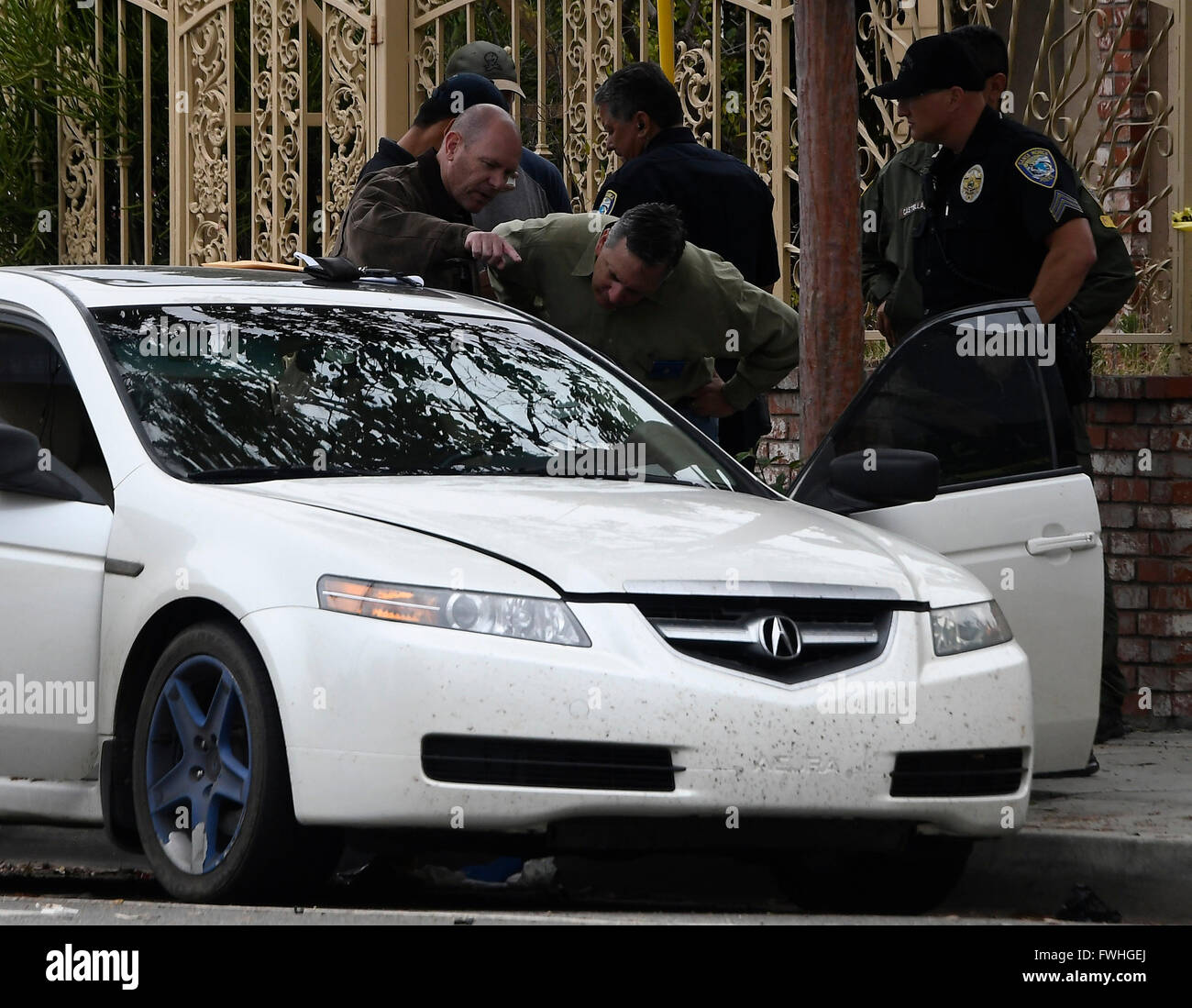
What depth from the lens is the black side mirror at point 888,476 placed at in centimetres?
527

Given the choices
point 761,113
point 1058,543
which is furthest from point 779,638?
point 761,113

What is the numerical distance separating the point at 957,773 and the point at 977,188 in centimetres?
268

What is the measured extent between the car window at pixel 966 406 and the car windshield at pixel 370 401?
467 mm

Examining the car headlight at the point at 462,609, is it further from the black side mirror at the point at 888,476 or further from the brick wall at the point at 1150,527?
the brick wall at the point at 1150,527

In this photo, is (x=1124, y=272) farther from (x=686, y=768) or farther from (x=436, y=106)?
(x=686, y=768)

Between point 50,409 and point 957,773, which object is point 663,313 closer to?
point 50,409

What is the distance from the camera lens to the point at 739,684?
4.24 metres

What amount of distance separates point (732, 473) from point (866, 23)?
12.3ft

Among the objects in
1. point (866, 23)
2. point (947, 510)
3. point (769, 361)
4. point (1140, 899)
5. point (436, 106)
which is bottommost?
point (1140, 899)

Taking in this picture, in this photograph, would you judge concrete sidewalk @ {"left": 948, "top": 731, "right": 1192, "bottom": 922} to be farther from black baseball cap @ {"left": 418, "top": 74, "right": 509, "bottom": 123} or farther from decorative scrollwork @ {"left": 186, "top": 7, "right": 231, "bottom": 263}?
decorative scrollwork @ {"left": 186, "top": 7, "right": 231, "bottom": 263}

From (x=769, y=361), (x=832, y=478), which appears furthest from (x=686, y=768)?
(x=769, y=361)

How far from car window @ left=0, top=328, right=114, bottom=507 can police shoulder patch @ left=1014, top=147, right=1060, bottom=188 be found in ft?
9.83

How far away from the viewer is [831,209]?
21.7 feet

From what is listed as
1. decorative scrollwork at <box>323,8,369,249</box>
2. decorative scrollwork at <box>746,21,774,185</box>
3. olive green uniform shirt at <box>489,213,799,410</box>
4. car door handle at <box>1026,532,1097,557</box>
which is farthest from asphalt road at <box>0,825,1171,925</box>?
decorative scrollwork at <box>323,8,369,249</box>
